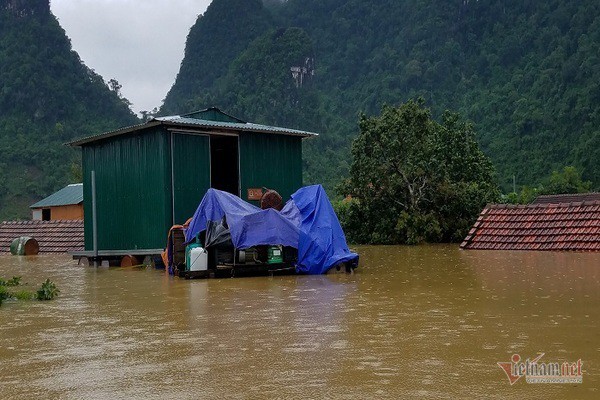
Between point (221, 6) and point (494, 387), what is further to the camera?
point (221, 6)

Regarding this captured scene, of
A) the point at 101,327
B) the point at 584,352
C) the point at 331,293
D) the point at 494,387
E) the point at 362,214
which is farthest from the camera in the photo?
the point at 362,214

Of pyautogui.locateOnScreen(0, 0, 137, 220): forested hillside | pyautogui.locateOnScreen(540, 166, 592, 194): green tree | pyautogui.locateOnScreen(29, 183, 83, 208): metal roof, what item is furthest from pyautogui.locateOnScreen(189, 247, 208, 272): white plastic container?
pyautogui.locateOnScreen(0, 0, 137, 220): forested hillside

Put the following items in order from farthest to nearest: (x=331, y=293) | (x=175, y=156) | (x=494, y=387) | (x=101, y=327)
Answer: (x=175, y=156)
(x=331, y=293)
(x=101, y=327)
(x=494, y=387)

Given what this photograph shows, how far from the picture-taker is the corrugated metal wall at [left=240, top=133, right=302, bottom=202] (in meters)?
15.6

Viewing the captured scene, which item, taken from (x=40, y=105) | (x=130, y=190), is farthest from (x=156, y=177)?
(x=40, y=105)

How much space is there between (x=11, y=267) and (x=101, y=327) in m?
10.8

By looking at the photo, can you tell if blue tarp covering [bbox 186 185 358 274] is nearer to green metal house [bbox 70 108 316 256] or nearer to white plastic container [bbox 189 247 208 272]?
white plastic container [bbox 189 247 208 272]

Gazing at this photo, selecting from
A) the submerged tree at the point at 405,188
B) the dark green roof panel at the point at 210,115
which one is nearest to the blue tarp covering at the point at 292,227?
the dark green roof panel at the point at 210,115

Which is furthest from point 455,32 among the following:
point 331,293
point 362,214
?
point 331,293

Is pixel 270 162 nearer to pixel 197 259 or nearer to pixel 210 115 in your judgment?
pixel 210 115

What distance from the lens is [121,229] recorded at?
15672 millimetres

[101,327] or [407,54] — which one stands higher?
[407,54]

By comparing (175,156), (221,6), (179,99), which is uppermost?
(221,6)

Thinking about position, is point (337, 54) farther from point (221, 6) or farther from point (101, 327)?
point (101, 327)
